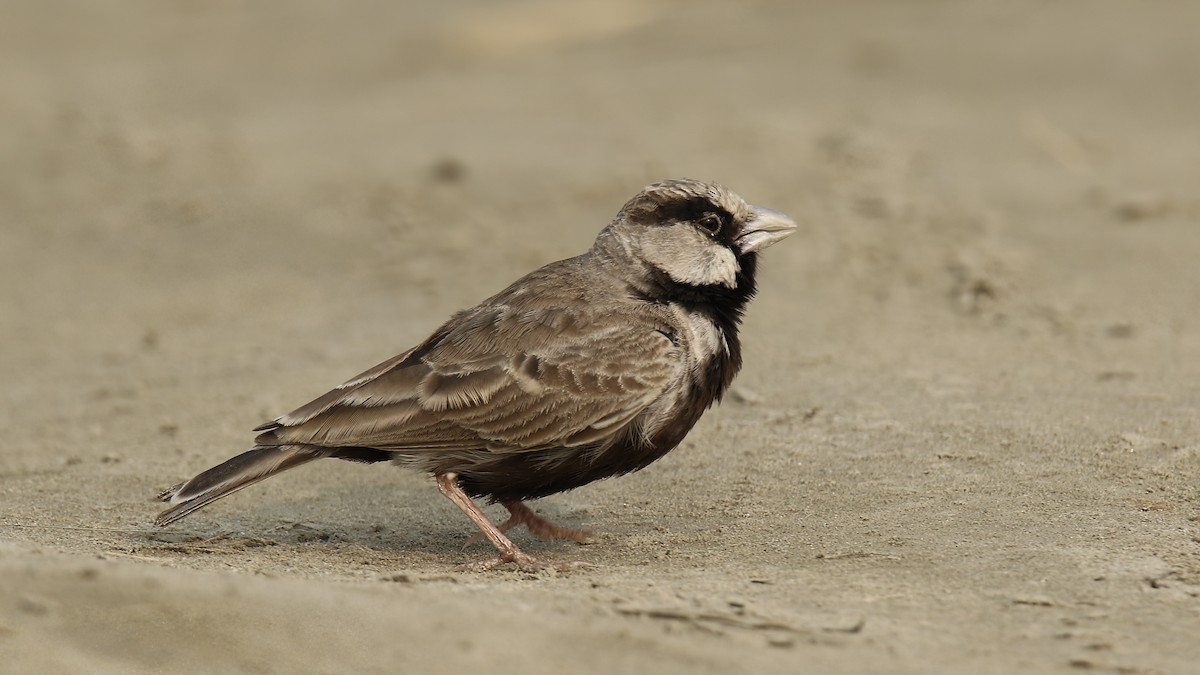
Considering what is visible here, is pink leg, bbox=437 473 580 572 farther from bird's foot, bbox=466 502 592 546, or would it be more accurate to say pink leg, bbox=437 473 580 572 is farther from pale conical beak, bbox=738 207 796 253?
pale conical beak, bbox=738 207 796 253

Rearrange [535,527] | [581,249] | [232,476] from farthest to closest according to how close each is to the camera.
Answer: [581,249] → [535,527] → [232,476]

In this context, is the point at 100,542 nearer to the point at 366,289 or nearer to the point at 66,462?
the point at 66,462

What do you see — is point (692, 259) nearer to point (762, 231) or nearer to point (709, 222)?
point (709, 222)

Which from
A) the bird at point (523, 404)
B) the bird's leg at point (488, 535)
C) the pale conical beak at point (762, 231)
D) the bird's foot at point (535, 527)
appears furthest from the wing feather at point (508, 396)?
the pale conical beak at point (762, 231)

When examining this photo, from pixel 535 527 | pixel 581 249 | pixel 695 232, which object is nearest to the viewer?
pixel 535 527

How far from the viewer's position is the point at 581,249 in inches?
382

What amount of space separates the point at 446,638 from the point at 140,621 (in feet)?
3.19

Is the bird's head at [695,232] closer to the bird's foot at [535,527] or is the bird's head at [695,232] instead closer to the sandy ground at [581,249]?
the sandy ground at [581,249]

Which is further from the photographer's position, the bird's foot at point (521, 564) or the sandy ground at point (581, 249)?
the bird's foot at point (521, 564)

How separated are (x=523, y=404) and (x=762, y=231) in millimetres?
1367

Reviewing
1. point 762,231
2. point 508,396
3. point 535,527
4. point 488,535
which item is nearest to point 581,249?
point 762,231

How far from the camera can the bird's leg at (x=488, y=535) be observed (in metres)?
5.56

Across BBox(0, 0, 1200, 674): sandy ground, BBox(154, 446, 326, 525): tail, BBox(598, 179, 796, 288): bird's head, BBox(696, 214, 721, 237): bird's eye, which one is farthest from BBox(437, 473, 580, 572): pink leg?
BBox(696, 214, 721, 237): bird's eye

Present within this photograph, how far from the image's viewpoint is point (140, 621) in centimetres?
457
